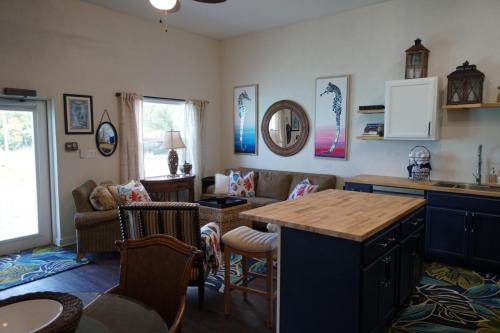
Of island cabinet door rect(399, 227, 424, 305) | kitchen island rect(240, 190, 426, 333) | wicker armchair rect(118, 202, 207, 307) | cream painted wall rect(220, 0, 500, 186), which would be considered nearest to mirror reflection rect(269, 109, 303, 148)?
cream painted wall rect(220, 0, 500, 186)

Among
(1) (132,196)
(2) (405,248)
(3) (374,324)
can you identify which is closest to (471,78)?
(2) (405,248)

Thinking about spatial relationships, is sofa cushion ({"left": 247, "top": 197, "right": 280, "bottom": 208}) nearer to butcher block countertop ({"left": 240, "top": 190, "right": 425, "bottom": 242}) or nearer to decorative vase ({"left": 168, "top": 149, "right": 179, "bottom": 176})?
decorative vase ({"left": 168, "top": 149, "right": 179, "bottom": 176})

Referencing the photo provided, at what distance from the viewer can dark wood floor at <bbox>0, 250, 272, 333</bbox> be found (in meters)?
2.77

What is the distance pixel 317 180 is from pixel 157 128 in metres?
2.75

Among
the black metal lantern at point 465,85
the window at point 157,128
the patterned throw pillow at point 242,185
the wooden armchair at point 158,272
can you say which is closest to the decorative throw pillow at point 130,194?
the window at point 157,128

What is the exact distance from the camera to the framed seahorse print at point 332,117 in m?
5.18

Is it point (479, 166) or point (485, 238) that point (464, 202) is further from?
point (479, 166)

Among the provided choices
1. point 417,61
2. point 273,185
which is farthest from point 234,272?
point 417,61

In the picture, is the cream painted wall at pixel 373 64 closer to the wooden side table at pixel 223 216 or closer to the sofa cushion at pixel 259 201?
the sofa cushion at pixel 259 201

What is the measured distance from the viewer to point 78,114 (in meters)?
4.71

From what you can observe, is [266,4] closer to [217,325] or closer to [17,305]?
[217,325]

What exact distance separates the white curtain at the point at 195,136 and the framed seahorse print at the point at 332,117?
2.07 metres

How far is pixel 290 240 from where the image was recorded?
2320mm

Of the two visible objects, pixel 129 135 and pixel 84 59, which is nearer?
pixel 84 59
